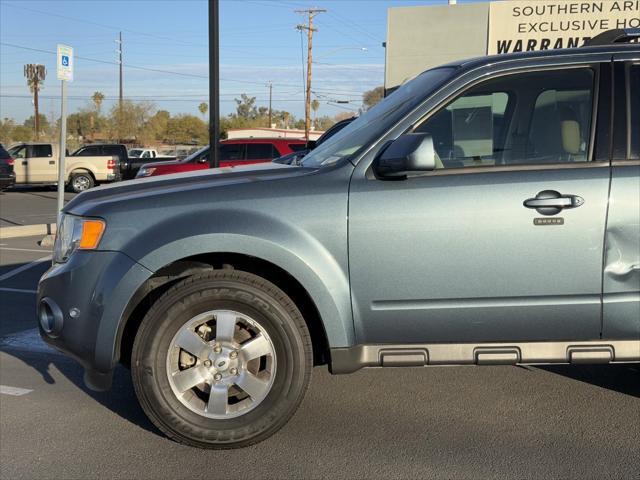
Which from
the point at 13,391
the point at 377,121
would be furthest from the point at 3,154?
the point at 377,121

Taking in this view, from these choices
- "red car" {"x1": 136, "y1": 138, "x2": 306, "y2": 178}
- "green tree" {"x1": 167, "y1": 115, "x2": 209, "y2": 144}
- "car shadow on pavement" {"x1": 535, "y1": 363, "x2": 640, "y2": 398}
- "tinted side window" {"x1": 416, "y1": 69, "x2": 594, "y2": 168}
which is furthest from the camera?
"green tree" {"x1": 167, "y1": 115, "x2": 209, "y2": 144}

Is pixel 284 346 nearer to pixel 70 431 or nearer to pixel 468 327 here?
pixel 468 327

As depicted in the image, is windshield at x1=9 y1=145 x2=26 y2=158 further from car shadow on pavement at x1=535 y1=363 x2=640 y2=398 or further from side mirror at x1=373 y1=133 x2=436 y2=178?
side mirror at x1=373 y1=133 x2=436 y2=178

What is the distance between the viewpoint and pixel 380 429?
365 cm

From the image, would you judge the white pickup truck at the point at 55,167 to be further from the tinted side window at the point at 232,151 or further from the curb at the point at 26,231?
the curb at the point at 26,231

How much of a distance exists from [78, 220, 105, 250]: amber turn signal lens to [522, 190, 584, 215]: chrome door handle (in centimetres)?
215

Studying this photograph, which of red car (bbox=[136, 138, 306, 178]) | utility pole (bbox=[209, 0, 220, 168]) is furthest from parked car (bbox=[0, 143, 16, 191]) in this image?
utility pole (bbox=[209, 0, 220, 168])

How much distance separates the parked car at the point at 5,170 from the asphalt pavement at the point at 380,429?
19.2 metres

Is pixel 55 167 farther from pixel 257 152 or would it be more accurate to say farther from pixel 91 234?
pixel 91 234

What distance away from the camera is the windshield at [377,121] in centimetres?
344

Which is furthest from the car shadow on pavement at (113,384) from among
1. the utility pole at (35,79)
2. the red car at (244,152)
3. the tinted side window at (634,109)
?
the utility pole at (35,79)

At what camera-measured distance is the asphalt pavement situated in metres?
3.20

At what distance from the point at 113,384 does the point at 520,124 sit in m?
3.10

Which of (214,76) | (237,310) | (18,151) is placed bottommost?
(237,310)
